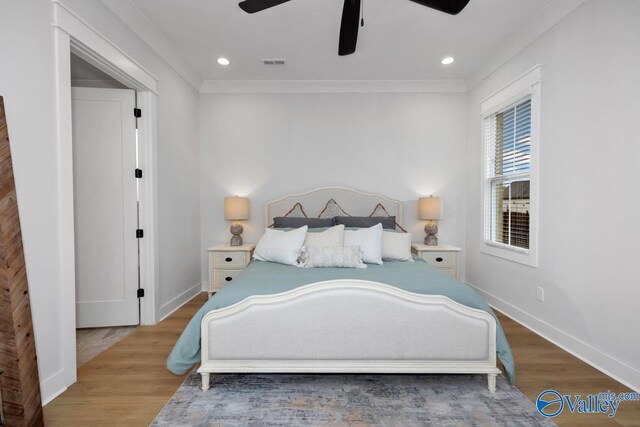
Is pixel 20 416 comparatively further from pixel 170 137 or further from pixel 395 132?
pixel 395 132

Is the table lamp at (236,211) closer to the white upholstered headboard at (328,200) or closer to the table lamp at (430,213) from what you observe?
the white upholstered headboard at (328,200)

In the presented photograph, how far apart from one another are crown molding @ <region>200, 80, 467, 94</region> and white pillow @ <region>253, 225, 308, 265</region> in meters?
2.04

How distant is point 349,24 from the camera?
2.31 m

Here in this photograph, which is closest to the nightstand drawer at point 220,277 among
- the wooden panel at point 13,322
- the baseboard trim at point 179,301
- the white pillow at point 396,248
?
the baseboard trim at point 179,301

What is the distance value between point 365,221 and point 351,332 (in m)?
1.96

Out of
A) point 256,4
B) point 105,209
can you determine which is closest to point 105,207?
point 105,209

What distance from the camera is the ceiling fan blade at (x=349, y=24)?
2.13 m

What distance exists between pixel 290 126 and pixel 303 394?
3273 mm

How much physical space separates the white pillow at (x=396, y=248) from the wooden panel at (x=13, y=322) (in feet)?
8.68

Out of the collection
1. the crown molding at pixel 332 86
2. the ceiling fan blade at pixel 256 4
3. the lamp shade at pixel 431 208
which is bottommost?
the lamp shade at pixel 431 208

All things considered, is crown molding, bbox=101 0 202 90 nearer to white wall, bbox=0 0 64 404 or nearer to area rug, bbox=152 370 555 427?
white wall, bbox=0 0 64 404

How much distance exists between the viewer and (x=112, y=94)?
3.11 m

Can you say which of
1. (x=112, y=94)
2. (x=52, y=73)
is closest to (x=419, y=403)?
(x=52, y=73)

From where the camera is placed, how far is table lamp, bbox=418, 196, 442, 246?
4.07 metres
